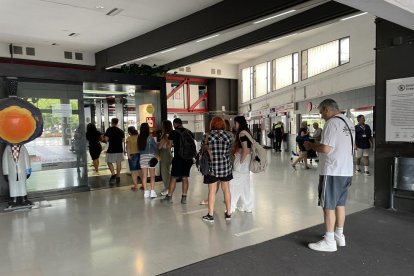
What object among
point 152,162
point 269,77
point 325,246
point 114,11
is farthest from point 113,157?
point 269,77

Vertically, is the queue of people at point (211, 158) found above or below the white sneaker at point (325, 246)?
above

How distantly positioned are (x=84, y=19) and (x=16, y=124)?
8.76 feet

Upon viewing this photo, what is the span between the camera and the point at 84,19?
659cm

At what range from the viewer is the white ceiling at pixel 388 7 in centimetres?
299

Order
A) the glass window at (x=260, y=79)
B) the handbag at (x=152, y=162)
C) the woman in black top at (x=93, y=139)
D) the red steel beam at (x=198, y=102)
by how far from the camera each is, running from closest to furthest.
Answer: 1. the handbag at (x=152, y=162)
2. the woman in black top at (x=93, y=139)
3. the glass window at (x=260, y=79)
4. the red steel beam at (x=198, y=102)

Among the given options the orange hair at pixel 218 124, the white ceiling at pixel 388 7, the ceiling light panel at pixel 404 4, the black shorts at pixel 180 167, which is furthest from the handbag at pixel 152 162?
the ceiling light panel at pixel 404 4

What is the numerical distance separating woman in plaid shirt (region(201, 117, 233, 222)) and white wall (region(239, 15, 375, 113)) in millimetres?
7354

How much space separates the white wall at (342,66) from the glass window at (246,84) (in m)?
1.84

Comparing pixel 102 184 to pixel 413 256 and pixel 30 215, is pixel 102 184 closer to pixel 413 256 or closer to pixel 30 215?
pixel 30 215

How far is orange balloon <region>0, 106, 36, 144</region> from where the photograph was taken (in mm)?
5129

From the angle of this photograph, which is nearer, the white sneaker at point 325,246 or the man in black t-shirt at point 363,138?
the white sneaker at point 325,246

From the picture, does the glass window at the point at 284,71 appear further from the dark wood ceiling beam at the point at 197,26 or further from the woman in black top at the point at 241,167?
the woman in black top at the point at 241,167

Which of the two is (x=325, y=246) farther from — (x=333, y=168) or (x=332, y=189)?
(x=333, y=168)

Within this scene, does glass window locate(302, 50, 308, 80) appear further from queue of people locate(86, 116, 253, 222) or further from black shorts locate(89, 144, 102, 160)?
queue of people locate(86, 116, 253, 222)
